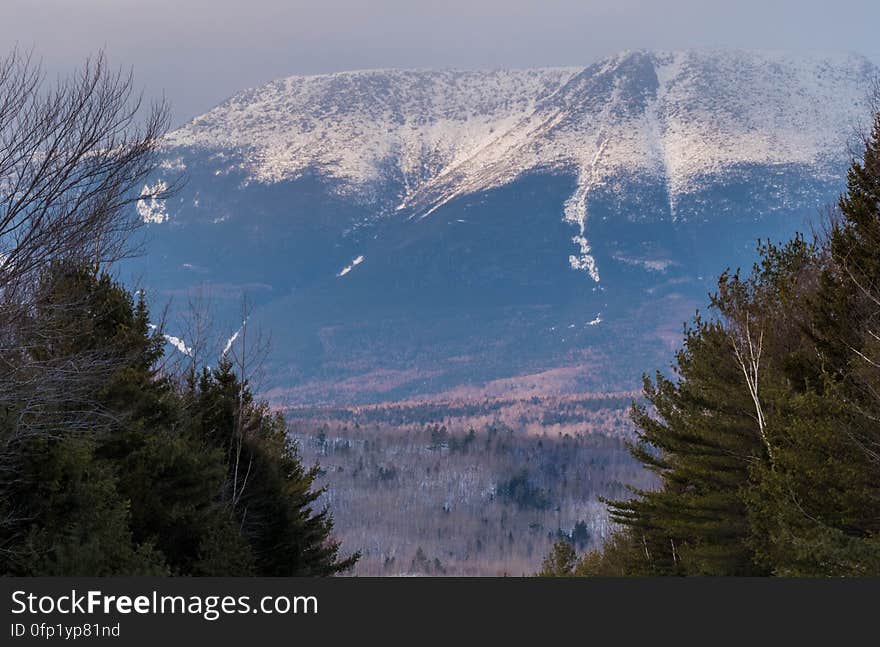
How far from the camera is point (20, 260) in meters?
15.5

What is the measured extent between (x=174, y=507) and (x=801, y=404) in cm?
1323

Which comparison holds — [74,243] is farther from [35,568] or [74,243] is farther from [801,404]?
[801,404]

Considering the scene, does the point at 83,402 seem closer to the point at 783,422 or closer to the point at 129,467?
the point at 129,467

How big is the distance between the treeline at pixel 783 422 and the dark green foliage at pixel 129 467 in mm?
10859

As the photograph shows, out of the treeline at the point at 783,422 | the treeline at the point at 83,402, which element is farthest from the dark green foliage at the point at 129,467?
the treeline at the point at 783,422

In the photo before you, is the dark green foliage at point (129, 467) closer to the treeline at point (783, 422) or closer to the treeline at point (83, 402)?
the treeline at point (83, 402)

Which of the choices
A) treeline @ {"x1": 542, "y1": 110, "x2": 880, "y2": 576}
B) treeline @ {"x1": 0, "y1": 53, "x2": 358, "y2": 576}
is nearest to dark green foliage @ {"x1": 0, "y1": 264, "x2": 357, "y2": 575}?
treeline @ {"x1": 0, "y1": 53, "x2": 358, "y2": 576}

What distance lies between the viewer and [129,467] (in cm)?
2456

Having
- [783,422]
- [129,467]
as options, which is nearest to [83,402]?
[129,467]

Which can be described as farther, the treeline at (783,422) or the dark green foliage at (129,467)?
the treeline at (783,422)

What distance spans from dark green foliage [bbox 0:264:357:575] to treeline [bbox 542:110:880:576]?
1086 centimetres

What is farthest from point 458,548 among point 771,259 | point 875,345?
point 875,345

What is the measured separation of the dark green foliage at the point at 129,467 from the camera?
18.0 metres

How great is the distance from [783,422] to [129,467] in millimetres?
13833
